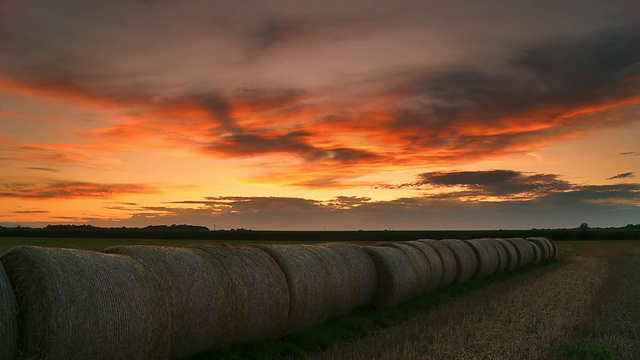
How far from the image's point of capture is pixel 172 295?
7855 millimetres

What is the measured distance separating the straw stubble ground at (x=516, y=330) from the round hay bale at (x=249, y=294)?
1.08m

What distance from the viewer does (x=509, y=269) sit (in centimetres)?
2794

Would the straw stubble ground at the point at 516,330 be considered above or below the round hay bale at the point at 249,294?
below

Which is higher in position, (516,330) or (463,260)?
(463,260)

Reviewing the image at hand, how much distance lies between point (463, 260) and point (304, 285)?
1103cm

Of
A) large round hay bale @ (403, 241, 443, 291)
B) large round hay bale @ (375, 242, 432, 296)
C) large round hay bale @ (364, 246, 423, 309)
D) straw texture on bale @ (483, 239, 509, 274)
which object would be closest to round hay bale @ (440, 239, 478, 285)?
large round hay bale @ (403, 241, 443, 291)

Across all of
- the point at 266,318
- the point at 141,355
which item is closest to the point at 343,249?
the point at 266,318

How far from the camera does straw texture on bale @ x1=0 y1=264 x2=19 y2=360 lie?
571 cm

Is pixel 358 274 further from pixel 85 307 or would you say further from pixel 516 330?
pixel 85 307

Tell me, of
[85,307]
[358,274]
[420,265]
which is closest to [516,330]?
[358,274]

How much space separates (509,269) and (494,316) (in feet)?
51.3

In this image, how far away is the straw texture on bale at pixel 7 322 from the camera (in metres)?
5.71

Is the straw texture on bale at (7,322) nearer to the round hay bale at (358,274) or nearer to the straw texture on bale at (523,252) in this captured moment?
the round hay bale at (358,274)

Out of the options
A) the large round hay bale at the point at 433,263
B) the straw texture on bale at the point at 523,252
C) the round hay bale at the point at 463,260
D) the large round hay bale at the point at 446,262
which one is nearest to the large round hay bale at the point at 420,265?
the large round hay bale at the point at 433,263
